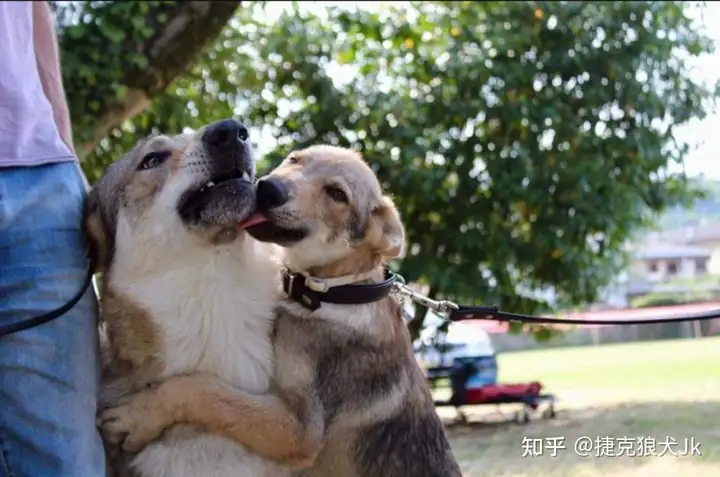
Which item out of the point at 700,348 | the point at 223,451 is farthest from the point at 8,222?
the point at 700,348

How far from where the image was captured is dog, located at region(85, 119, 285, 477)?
2367 mm

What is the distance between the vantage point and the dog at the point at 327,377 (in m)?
2.38

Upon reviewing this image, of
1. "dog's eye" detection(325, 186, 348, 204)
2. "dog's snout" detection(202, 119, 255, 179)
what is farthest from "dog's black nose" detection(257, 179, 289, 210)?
"dog's snout" detection(202, 119, 255, 179)

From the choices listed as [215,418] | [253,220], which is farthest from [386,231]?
[215,418]

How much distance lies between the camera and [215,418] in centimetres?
235

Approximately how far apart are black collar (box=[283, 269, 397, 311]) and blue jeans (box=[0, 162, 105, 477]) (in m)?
0.77

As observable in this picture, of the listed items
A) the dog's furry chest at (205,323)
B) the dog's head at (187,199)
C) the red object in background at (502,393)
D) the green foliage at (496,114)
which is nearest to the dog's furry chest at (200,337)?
the dog's furry chest at (205,323)

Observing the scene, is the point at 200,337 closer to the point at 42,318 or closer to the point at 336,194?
the point at 42,318

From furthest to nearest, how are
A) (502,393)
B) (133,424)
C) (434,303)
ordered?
1. (502,393)
2. (434,303)
3. (133,424)

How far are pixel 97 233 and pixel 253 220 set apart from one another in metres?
0.47

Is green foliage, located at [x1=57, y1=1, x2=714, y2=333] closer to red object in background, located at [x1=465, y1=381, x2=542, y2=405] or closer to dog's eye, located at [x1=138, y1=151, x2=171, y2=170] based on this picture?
red object in background, located at [x1=465, y1=381, x2=542, y2=405]

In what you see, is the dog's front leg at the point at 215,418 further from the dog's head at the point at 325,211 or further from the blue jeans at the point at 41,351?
the dog's head at the point at 325,211

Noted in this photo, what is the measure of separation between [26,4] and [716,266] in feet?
46.1

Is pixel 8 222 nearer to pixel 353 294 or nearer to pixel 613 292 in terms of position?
pixel 353 294
